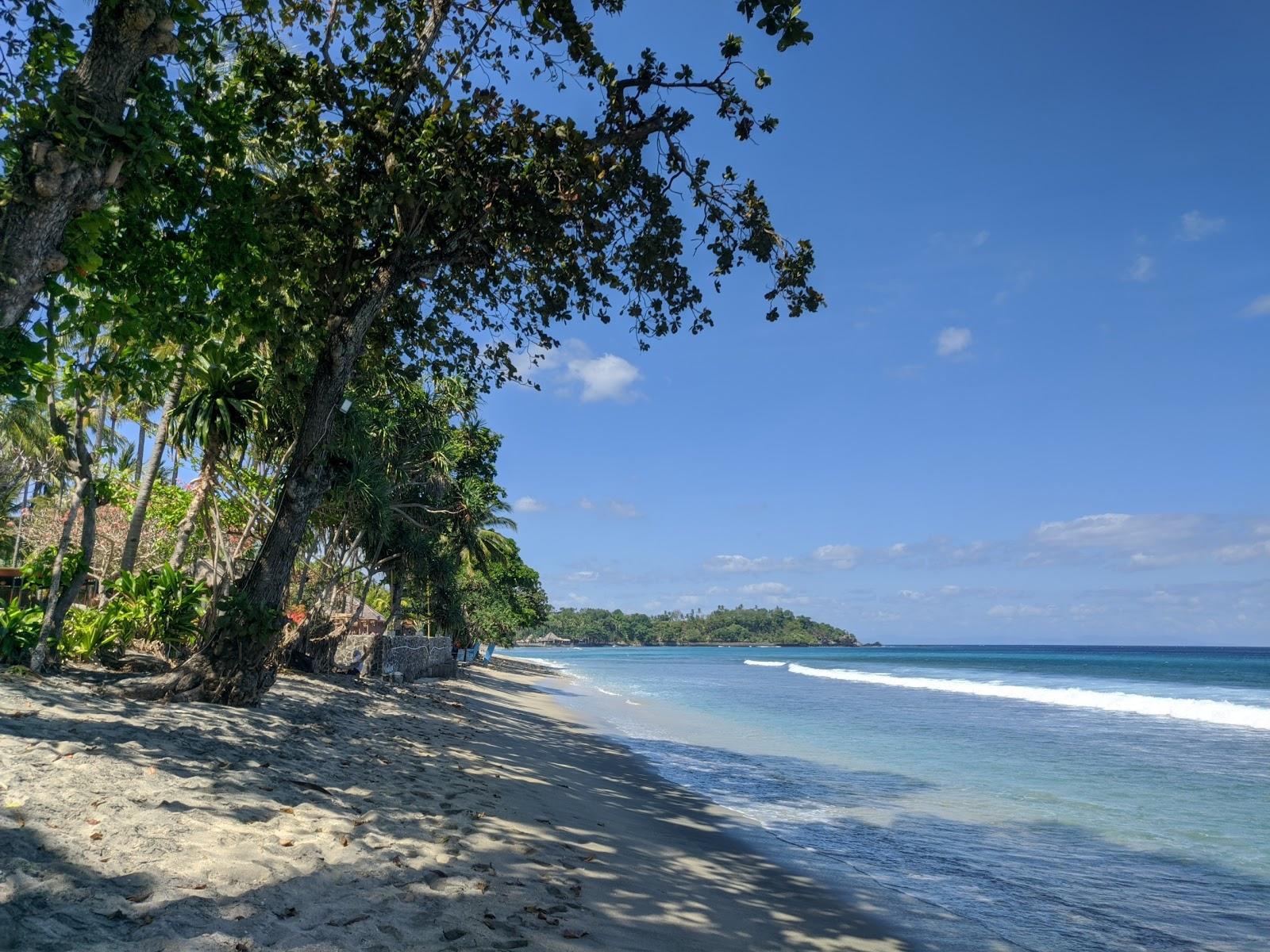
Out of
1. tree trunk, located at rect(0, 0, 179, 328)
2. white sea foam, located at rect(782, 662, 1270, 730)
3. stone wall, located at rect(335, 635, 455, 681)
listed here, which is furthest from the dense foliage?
white sea foam, located at rect(782, 662, 1270, 730)

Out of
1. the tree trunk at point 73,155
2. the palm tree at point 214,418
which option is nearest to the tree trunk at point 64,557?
the palm tree at point 214,418

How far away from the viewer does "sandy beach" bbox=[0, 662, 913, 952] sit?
3488 millimetres

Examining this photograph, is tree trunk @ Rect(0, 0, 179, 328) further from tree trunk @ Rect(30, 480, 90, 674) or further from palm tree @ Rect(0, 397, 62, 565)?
palm tree @ Rect(0, 397, 62, 565)

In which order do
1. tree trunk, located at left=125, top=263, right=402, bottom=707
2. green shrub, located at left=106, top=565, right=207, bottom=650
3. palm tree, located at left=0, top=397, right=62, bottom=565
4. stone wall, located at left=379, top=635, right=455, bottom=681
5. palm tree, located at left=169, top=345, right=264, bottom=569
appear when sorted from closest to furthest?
tree trunk, located at left=125, top=263, right=402, bottom=707
green shrub, located at left=106, top=565, right=207, bottom=650
palm tree, located at left=169, top=345, right=264, bottom=569
stone wall, located at left=379, top=635, right=455, bottom=681
palm tree, located at left=0, top=397, right=62, bottom=565

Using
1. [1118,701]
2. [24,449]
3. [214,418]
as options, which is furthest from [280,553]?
[1118,701]

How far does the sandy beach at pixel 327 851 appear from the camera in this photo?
349 cm

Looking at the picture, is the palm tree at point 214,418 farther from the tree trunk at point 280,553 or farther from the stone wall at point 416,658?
the stone wall at point 416,658

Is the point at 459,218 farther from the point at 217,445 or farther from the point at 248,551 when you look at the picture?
the point at 248,551

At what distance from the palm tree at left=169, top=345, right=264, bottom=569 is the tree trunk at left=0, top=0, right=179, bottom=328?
7.58 meters

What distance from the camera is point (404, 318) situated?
11.1 m

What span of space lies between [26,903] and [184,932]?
2.24 feet

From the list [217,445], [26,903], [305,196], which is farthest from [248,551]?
[26,903]

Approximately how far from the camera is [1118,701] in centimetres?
2980

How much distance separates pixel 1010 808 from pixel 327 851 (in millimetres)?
9505
